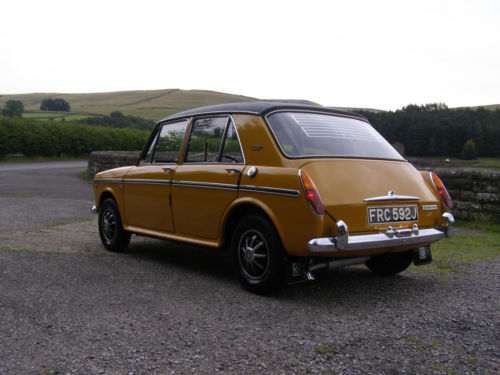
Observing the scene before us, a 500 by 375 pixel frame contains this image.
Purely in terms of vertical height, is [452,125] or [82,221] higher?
[452,125]

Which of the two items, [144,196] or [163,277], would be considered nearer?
[163,277]

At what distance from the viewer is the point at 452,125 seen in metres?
16.6

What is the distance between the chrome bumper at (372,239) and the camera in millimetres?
4016

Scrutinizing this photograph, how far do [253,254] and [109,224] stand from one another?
9.63ft

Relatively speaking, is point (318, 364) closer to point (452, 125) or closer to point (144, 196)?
point (144, 196)

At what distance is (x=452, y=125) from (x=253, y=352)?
49.5 ft

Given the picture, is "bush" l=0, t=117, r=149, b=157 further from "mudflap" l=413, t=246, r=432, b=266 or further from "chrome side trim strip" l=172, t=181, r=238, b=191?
"mudflap" l=413, t=246, r=432, b=266

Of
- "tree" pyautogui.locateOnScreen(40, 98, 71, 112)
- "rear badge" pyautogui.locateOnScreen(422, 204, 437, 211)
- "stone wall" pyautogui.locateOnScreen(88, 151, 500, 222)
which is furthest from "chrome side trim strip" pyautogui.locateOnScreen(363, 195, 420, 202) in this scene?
"tree" pyautogui.locateOnScreen(40, 98, 71, 112)

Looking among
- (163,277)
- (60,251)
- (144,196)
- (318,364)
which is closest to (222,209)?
(163,277)

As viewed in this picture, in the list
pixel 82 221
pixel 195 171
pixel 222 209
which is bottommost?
pixel 82 221

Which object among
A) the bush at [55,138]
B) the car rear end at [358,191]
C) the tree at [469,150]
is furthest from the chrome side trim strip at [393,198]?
the bush at [55,138]

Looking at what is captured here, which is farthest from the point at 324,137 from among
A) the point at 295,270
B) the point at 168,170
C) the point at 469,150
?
the point at 469,150

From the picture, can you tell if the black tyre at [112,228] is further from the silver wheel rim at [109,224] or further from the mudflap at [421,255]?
the mudflap at [421,255]

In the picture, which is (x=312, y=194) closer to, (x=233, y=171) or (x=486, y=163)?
(x=233, y=171)
